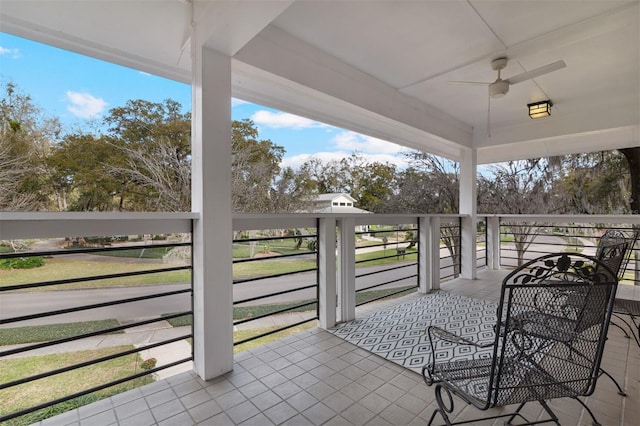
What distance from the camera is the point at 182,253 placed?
4910 mm

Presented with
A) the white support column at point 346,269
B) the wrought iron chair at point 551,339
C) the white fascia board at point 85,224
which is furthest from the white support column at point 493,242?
the white fascia board at point 85,224

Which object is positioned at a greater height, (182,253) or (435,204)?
(435,204)

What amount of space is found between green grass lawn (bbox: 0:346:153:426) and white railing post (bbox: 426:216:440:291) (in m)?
3.91

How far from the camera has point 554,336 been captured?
1299 mm

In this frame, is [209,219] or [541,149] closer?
[209,219]

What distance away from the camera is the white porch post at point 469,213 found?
5.42 meters

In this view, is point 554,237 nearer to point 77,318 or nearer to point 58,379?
point 58,379

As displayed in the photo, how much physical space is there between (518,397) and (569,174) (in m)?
8.47

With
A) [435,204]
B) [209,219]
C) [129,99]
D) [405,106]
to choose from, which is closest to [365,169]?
[435,204]

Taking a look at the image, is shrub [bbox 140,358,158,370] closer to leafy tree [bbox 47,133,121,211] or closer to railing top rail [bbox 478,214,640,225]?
leafy tree [bbox 47,133,121,211]

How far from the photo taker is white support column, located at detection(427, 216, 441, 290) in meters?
4.59

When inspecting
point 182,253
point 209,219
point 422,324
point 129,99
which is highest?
point 129,99

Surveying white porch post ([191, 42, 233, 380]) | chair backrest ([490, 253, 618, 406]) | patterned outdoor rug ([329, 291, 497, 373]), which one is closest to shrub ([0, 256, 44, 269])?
white porch post ([191, 42, 233, 380])

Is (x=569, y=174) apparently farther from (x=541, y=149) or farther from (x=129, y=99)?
(x=129, y=99)
